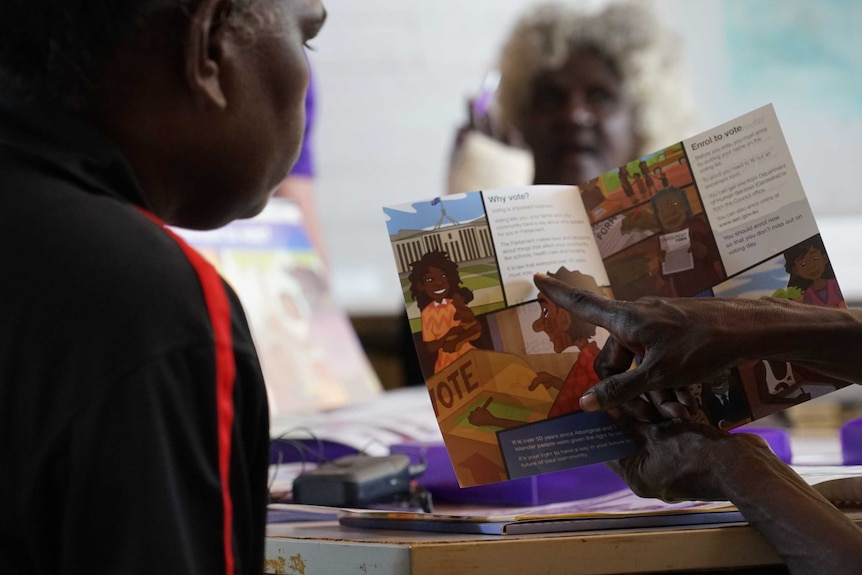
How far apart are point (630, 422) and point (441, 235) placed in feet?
0.63

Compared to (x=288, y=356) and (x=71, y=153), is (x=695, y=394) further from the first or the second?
(x=288, y=356)

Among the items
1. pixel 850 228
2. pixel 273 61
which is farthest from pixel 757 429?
pixel 850 228

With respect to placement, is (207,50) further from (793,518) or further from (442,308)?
(793,518)

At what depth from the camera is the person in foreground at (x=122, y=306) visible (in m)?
0.41

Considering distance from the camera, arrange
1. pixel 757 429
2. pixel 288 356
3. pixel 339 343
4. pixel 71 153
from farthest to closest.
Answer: pixel 339 343 < pixel 288 356 < pixel 757 429 < pixel 71 153

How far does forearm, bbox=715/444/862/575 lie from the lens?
0.59 metres

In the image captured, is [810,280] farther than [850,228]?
No

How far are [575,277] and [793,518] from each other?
0.73 feet

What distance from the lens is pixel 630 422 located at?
2.32ft

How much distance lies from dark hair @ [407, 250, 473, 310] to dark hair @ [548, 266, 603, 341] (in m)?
0.07

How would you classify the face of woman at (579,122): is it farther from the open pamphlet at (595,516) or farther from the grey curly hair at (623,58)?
the open pamphlet at (595,516)

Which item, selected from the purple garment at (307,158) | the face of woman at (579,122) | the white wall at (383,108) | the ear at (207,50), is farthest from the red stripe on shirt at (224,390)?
the white wall at (383,108)

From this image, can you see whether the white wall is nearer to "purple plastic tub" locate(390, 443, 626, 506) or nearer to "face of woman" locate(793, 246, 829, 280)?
"purple plastic tub" locate(390, 443, 626, 506)

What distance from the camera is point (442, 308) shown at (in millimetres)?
691
